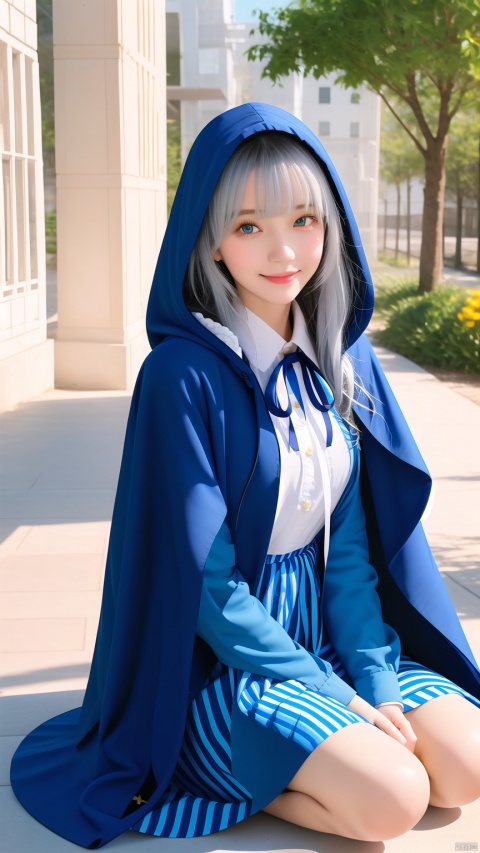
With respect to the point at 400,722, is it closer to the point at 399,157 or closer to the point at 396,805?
the point at 396,805

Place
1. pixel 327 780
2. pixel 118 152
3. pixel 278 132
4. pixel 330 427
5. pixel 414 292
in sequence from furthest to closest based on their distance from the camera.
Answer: pixel 414 292
pixel 118 152
pixel 330 427
pixel 278 132
pixel 327 780

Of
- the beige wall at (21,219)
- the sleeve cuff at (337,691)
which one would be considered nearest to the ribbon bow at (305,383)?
the sleeve cuff at (337,691)

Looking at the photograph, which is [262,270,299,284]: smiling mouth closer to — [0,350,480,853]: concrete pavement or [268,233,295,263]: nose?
[268,233,295,263]: nose

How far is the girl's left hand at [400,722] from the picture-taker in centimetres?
251

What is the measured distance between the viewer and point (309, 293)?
2869 mm

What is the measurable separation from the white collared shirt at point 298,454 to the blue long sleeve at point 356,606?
7cm

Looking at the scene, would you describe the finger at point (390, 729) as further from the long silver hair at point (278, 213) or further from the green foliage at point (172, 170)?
the green foliage at point (172, 170)

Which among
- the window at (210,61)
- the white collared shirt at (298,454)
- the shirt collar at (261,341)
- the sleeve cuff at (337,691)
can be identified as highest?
the window at (210,61)

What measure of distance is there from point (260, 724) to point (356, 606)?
0.45 m

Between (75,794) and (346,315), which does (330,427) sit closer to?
(346,315)

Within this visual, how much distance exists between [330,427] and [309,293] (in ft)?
1.23

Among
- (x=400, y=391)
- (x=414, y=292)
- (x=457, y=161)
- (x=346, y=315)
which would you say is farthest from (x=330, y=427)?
(x=457, y=161)

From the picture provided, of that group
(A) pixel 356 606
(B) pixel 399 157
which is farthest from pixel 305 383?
(B) pixel 399 157

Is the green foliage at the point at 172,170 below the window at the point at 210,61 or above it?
below
